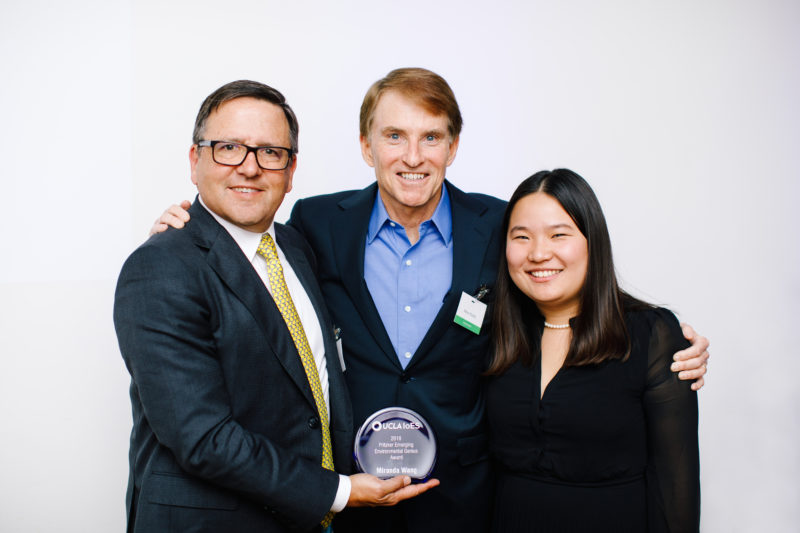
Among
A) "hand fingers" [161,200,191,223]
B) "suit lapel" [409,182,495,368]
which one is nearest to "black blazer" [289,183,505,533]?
"suit lapel" [409,182,495,368]

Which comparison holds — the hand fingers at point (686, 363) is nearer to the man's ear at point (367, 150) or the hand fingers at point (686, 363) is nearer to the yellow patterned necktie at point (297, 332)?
the yellow patterned necktie at point (297, 332)

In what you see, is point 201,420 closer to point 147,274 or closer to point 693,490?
point 147,274

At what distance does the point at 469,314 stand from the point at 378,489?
70cm

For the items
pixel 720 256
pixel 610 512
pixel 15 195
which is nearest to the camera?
pixel 610 512

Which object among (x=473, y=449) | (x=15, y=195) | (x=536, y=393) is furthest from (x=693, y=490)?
(x=15, y=195)

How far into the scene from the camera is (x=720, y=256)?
353 centimetres

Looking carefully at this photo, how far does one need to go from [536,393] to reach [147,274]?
1306 millimetres

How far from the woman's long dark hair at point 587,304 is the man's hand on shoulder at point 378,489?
499mm

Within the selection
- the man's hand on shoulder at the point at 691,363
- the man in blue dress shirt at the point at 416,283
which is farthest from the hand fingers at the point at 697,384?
the man in blue dress shirt at the point at 416,283

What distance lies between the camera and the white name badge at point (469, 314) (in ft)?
7.19

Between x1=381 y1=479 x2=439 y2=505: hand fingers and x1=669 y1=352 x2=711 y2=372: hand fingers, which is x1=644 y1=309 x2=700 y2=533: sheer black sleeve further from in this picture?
x1=381 y1=479 x2=439 y2=505: hand fingers

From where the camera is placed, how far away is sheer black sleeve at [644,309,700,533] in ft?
6.37

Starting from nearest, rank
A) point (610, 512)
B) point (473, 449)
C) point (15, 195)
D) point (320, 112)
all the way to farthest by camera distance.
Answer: point (610, 512) → point (473, 449) → point (15, 195) → point (320, 112)

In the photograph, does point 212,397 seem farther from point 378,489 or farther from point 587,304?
point 587,304
